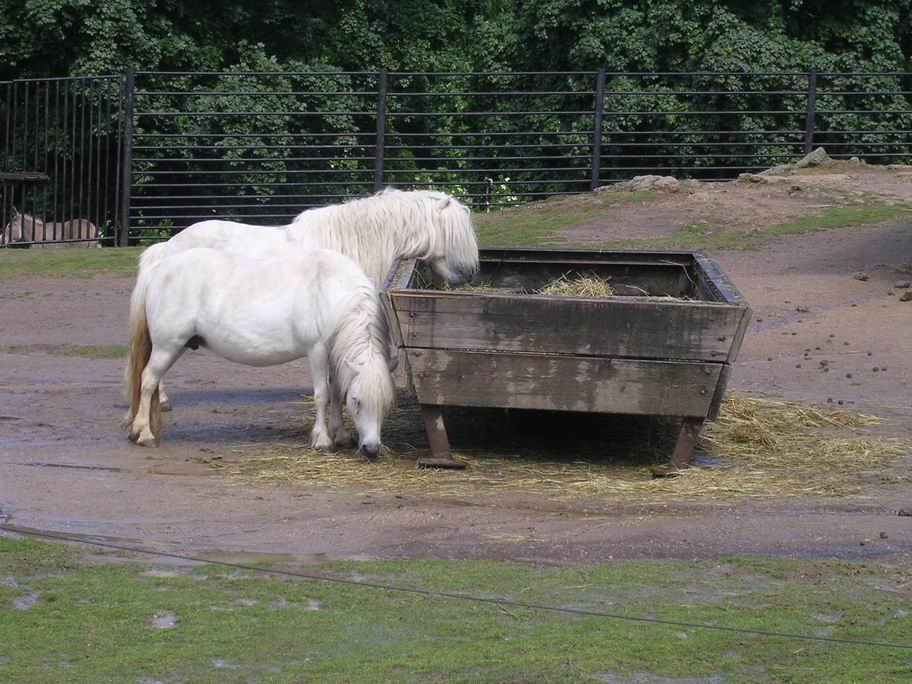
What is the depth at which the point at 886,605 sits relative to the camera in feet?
15.9

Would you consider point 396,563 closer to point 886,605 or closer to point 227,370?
point 886,605

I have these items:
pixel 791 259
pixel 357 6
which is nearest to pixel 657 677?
pixel 791 259

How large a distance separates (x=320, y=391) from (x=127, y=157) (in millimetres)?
10860

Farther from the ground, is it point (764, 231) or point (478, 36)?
point (478, 36)

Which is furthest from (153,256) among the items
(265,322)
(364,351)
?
(364,351)

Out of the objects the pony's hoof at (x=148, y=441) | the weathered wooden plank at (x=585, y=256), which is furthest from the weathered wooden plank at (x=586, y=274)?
the pony's hoof at (x=148, y=441)

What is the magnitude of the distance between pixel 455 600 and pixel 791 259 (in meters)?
10.4

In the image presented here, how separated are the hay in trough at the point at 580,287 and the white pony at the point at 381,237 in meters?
0.71

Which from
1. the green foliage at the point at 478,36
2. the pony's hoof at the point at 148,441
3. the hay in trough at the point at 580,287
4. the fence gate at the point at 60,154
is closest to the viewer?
the pony's hoof at the point at 148,441

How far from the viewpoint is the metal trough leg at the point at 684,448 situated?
7.03 m

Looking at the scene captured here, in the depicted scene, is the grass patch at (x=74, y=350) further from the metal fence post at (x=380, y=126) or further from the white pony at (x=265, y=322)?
the metal fence post at (x=380, y=126)

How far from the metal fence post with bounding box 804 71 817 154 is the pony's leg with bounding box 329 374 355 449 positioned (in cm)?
1282

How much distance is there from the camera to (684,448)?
7.11 metres

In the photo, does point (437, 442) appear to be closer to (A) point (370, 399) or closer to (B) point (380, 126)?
(A) point (370, 399)
